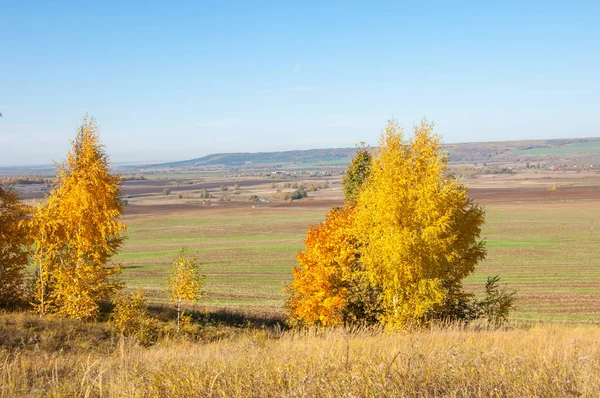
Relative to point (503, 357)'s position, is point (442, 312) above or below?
below

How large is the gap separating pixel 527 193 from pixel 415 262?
416 feet

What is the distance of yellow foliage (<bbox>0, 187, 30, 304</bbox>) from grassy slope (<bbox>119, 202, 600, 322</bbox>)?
12.3 metres

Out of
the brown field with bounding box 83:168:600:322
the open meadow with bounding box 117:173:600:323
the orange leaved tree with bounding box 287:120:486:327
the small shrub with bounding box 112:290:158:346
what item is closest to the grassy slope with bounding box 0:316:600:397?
the orange leaved tree with bounding box 287:120:486:327

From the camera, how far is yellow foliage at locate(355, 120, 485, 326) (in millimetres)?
22109

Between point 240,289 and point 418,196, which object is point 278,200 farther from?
point 418,196

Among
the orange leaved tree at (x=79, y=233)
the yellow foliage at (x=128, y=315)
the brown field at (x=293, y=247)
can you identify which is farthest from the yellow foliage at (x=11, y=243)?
the brown field at (x=293, y=247)

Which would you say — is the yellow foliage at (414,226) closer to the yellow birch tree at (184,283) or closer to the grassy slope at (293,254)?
the yellow birch tree at (184,283)

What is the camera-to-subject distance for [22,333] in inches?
800

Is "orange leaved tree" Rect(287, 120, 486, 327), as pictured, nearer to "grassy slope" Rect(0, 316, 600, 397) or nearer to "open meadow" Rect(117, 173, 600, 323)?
"open meadow" Rect(117, 173, 600, 323)

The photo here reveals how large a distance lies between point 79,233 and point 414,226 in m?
16.9

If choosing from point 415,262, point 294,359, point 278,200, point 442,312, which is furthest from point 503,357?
point 278,200

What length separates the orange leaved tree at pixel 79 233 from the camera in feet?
82.8

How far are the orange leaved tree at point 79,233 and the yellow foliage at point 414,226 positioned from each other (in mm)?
13328

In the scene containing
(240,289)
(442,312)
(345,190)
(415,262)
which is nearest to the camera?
(415,262)
